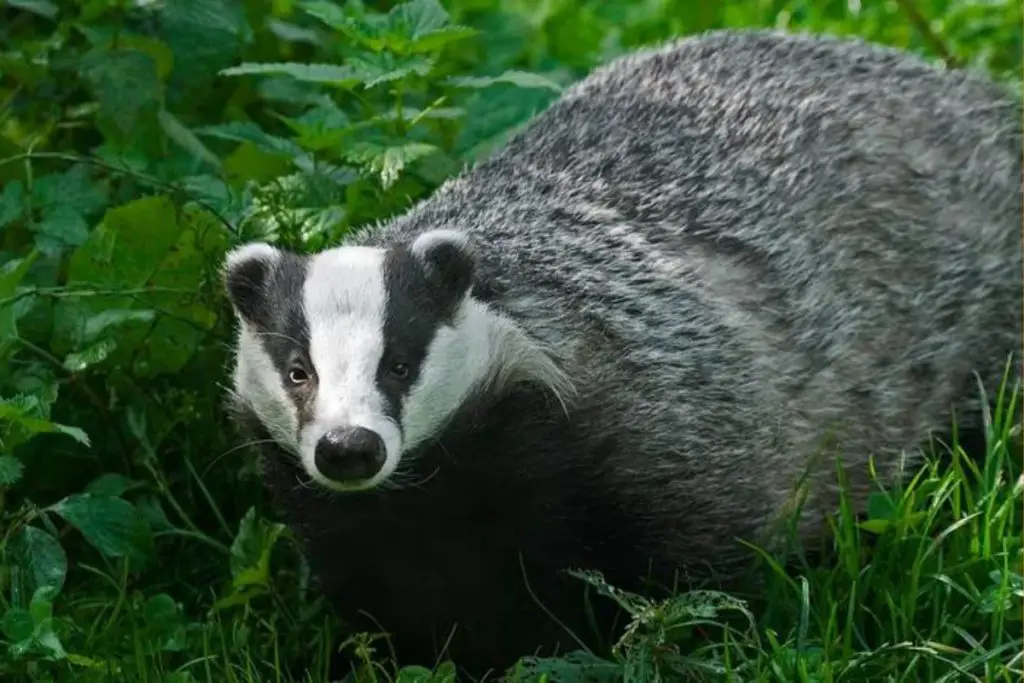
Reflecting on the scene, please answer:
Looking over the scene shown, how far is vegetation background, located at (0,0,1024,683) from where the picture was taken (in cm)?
353

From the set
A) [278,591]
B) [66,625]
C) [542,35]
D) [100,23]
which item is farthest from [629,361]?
[542,35]

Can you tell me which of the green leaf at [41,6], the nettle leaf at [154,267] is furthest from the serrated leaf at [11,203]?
the green leaf at [41,6]

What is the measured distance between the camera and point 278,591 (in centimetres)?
408

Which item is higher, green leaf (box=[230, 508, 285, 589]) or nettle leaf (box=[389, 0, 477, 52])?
nettle leaf (box=[389, 0, 477, 52])

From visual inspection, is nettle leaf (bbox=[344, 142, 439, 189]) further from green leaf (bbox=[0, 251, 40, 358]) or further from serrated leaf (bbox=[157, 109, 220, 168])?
green leaf (bbox=[0, 251, 40, 358])

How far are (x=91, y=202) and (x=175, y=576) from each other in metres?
0.96

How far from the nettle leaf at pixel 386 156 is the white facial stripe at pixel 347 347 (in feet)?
2.70

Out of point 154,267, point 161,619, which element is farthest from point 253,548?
point 154,267

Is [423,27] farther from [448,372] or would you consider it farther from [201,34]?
[448,372]

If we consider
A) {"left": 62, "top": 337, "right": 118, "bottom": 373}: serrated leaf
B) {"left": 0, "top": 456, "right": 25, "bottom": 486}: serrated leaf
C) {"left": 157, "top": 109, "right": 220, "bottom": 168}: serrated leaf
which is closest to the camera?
{"left": 0, "top": 456, "right": 25, "bottom": 486}: serrated leaf

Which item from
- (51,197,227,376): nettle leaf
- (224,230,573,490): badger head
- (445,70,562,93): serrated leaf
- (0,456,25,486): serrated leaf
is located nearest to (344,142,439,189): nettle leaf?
(445,70,562,93): serrated leaf

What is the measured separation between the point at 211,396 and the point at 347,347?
1196mm

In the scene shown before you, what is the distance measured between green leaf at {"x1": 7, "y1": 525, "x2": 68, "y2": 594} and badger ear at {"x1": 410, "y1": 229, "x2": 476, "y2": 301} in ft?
3.44

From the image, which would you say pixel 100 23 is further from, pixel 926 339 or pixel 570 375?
pixel 926 339
